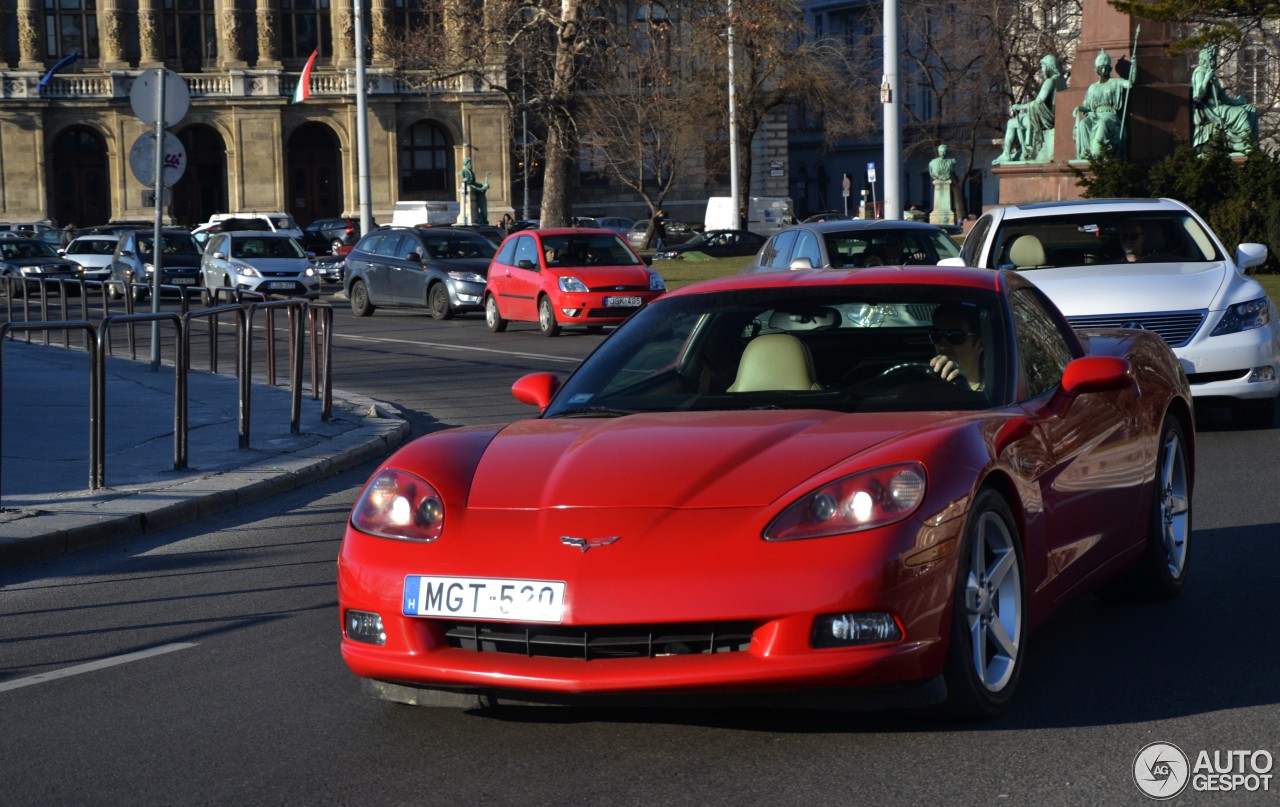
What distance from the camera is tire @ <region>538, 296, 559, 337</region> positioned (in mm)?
26609

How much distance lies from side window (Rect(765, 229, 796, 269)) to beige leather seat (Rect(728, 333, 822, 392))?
11.7 m

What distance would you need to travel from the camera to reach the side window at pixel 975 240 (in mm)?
14008

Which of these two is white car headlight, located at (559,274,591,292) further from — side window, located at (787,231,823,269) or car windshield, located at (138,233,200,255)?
car windshield, located at (138,233,200,255)

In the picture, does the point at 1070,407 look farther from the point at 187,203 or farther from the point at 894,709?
the point at 187,203

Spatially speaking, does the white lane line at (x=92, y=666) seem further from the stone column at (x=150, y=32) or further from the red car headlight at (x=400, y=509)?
the stone column at (x=150, y=32)

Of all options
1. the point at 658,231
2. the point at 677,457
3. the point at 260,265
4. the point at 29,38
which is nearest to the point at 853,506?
the point at 677,457

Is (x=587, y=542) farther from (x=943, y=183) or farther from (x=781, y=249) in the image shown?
(x=943, y=183)

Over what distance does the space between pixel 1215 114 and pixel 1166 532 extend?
26885mm

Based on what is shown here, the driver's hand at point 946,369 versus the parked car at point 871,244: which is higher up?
the parked car at point 871,244

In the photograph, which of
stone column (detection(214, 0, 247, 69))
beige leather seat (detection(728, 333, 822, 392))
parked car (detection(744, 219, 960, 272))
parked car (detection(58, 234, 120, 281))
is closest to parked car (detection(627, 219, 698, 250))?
stone column (detection(214, 0, 247, 69))

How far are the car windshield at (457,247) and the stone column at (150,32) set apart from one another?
54.0 m

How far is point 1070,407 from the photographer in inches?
248

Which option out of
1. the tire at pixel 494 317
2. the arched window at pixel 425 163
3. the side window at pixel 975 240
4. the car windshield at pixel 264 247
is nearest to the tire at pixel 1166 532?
the side window at pixel 975 240

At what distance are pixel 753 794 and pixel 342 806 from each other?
1065mm
